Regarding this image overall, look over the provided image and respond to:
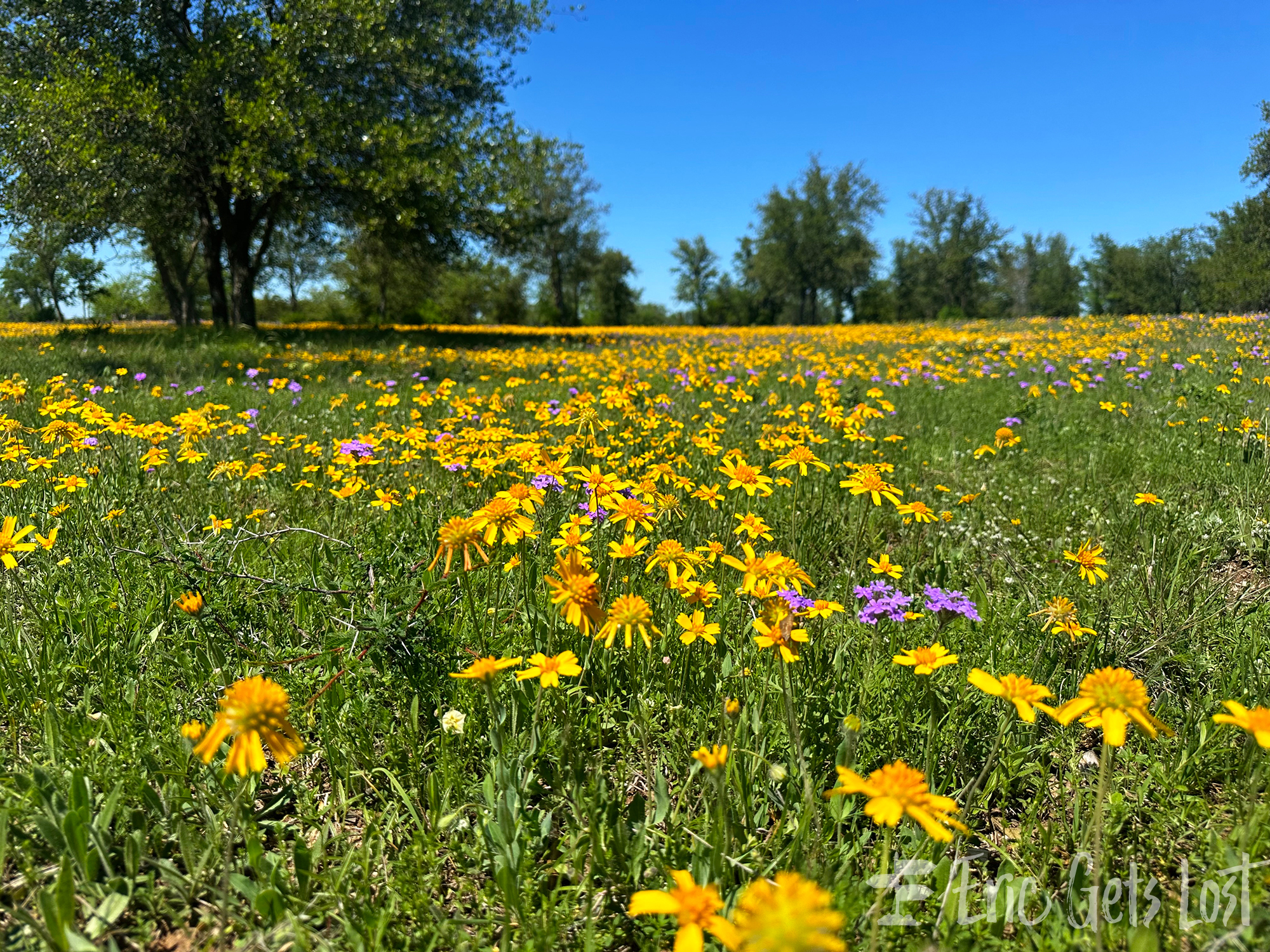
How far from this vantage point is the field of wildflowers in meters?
1.35

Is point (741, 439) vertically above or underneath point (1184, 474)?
above

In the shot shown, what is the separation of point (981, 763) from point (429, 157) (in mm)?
14886

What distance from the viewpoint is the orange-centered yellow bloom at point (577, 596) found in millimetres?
1468

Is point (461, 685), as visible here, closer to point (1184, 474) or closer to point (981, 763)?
point (981, 763)

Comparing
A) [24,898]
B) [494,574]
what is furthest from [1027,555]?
[24,898]

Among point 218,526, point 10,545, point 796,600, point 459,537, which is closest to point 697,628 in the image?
point 796,600

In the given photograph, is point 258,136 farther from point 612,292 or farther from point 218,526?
point 612,292

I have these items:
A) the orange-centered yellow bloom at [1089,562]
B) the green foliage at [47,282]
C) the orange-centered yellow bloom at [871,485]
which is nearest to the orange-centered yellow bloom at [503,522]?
the orange-centered yellow bloom at [871,485]

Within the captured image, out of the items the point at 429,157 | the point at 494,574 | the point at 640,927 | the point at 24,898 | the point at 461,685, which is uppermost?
the point at 429,157

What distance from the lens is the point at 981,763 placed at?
1.91 m

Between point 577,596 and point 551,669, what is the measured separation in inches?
9.3

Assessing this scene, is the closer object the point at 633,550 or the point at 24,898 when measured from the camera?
the point at 24,898

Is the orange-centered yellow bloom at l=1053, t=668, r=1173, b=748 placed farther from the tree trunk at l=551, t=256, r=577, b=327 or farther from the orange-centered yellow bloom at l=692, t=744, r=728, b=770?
→ the tree trunk at l=551, t=256, r=577, b=327

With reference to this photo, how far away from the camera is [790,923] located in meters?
0.69
